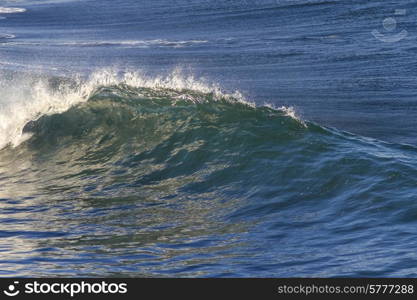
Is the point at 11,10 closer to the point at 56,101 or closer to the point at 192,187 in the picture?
the point at 56,101

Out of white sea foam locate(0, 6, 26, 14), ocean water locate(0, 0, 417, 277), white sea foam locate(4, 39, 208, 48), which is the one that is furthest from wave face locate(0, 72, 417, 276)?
white sea foam locate(0, 6, 26, 14)

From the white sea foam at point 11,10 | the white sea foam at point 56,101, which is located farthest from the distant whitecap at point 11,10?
the white sea foam at point 56,101

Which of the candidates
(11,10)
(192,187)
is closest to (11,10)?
(11,10)

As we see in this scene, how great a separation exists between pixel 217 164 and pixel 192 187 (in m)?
0.97

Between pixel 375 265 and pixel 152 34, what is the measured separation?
90.7 feet

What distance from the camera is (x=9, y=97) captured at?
19141 mm

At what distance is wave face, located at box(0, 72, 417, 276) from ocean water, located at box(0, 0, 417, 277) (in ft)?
0.11

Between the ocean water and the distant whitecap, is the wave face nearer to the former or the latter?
the ocean water

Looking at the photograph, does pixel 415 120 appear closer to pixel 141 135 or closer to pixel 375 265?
pixel 141 135

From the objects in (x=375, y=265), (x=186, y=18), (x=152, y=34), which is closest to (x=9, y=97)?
(x=375, y=265)

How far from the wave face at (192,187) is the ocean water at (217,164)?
0.11ft

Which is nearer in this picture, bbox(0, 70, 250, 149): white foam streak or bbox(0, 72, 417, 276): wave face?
bbox(0, 72, 417, 276): wave face

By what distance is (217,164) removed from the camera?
41.4 feet

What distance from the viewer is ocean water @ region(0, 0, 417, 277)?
27.7ft
